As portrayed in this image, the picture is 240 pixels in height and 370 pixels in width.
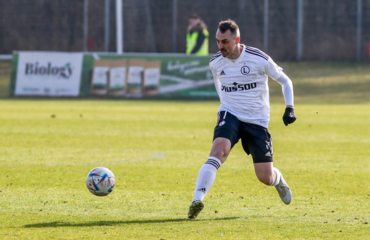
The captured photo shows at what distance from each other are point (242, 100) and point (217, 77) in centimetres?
38

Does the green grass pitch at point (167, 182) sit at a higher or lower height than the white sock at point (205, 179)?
lower

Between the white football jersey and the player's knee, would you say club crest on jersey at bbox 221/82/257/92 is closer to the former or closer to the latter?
the white football jersey

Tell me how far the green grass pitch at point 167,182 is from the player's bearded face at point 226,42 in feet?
4.66

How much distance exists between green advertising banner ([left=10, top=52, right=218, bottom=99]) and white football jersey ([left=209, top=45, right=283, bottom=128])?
15150 mm

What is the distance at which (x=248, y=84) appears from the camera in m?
→ 5.76

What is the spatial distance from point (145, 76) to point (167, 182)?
1423 centimetres

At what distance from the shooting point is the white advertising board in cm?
2117

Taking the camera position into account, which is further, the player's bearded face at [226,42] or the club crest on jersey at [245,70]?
the club crest on jersey at [245,70]

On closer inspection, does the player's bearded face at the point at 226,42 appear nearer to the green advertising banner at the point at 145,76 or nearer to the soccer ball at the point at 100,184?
the soccer ball at the point at 100,184

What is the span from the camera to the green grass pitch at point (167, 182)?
4758 millimetres

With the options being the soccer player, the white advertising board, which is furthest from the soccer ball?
the white advertising board

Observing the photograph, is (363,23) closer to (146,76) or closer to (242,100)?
(146,76)

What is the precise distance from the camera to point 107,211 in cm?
536

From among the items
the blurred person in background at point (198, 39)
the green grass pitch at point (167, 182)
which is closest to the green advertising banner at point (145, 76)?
the blurred person in background at point (198, 39)
